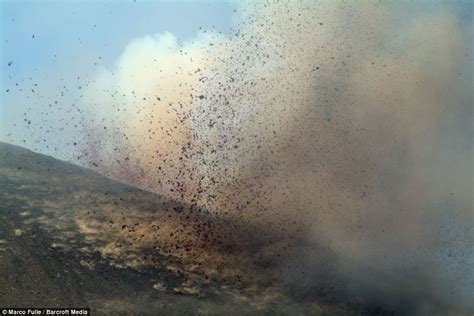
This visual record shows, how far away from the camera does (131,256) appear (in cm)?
3438

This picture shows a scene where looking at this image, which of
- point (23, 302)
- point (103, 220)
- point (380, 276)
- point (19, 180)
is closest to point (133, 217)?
point (103, 220)

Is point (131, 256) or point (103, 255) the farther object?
point (131, 256)

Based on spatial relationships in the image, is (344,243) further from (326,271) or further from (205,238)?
(205,238)

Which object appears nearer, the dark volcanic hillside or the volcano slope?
the dark volcanic hillside

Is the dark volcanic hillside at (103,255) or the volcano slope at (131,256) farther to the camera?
the volcano slope at (131,256)

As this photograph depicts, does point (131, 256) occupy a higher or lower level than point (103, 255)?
higher

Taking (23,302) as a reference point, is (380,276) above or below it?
above

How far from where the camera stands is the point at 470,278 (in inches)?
1471

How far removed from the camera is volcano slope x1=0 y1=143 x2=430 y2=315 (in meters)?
28.8

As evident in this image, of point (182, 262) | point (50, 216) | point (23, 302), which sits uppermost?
point (50, 216)

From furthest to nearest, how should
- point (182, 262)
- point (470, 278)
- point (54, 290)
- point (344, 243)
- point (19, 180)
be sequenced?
point (19, 180), point (344, 243), point (470, 278), point (182, 262), point (54, 290)

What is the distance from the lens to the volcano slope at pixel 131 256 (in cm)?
2875

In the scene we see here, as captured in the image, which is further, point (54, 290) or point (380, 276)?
point (380, 276)

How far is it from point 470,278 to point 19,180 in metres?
39.2
